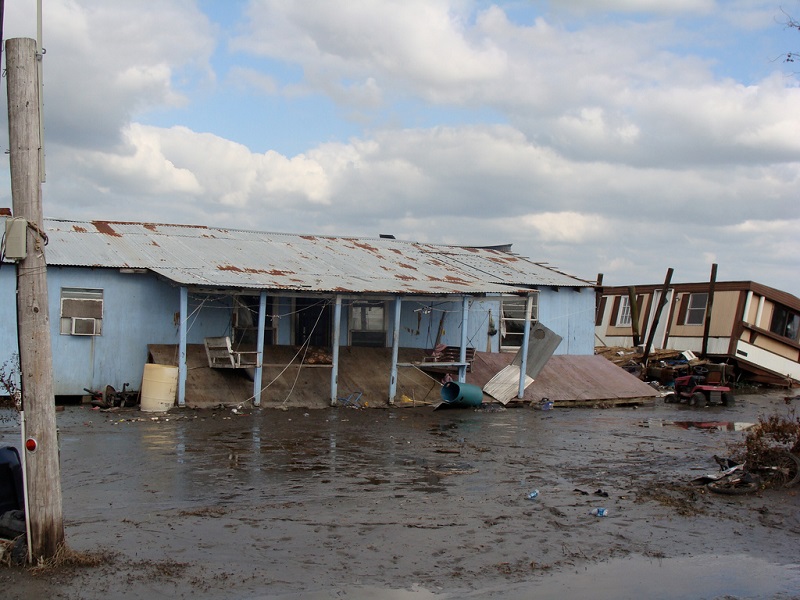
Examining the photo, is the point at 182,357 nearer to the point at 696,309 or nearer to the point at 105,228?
the point at 105,228

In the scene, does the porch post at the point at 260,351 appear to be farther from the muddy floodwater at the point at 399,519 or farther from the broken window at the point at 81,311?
the broken window at the point at 81,311

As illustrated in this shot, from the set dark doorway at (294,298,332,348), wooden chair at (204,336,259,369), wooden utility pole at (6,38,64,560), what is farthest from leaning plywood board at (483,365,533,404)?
wooden utility pole at (6,38,64,560)

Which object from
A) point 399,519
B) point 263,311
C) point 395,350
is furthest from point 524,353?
point 399,519

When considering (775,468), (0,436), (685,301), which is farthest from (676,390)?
(0,436)

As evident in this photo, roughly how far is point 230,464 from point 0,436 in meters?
4.56

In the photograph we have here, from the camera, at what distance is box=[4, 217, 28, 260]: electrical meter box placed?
21.9 ft

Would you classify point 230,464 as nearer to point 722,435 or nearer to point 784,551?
point 784,551

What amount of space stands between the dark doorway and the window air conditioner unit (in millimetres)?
5387

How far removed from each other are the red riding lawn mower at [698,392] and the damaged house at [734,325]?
3.78 metres

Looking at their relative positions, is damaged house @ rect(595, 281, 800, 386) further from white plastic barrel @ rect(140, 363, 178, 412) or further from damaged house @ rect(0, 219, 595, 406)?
white plastic barrel @ rect(140, 363, 178, 412)

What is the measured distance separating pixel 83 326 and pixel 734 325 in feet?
76.2

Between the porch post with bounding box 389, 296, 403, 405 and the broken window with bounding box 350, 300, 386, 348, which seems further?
the broken window with bounding box 350, 300, 386, 348

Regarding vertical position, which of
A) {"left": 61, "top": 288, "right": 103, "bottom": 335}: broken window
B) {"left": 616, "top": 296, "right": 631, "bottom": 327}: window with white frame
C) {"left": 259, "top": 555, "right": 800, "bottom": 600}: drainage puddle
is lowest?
{"left": 616, "top": 296, "right": 631, "bottom": 327}: window with white frame

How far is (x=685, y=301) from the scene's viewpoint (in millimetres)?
33969
